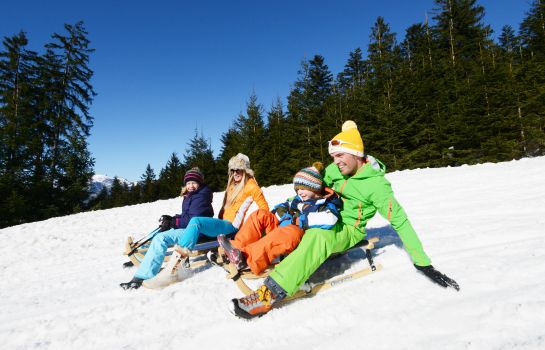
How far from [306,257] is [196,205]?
2128 mm

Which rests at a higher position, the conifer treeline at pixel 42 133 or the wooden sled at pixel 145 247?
the conifer treeline at pixel 42 133

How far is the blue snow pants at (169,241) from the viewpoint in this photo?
333 centimetres

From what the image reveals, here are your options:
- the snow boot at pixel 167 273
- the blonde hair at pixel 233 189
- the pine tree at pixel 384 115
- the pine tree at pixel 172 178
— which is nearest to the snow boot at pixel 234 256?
the snow boot at pixel 167 273

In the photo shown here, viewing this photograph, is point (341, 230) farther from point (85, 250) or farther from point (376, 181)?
point (85, 250)

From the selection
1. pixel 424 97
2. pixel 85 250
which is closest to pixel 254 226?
pixel 85 250

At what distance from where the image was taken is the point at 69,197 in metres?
17.8

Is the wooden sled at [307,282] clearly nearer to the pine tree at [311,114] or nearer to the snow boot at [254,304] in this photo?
the snow boot at [254,304]

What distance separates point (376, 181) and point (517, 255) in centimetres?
176

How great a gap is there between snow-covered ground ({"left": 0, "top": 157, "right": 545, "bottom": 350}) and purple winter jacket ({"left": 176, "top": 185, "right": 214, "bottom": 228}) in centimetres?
77

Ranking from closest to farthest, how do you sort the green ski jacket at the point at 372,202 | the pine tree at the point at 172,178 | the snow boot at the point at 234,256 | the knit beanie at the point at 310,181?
the green ski jacket at the point at 372,202
the snow boot at the point at 234,256
the knit beanie at the point at 310,181
the pine tree at the point at 172,178

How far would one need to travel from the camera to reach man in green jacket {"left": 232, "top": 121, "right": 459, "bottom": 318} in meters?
2.33

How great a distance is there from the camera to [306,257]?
8.00ft

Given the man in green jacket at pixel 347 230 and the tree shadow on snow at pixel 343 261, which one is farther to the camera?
the tree shadow on snow at pixel 343 261

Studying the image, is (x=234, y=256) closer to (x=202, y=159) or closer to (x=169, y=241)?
(x=169, y=241)
